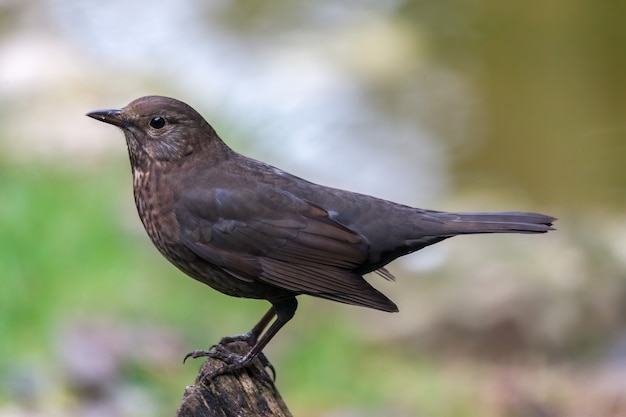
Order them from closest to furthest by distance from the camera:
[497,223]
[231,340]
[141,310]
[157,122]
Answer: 1. [497,223]
2. [231,340]
3. [157,122]
4. [141,310]

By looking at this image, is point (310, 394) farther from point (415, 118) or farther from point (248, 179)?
point (415, 118)

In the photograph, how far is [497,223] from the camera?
4.76 m

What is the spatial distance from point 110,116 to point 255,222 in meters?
0.81

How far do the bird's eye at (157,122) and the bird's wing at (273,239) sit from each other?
0.37 m

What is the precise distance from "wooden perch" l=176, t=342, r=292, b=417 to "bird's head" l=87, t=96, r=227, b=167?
3.30ft

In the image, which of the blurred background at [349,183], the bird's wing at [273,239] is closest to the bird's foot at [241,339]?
the bird's wing at [273,239]

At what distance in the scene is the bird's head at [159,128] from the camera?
4.93 m

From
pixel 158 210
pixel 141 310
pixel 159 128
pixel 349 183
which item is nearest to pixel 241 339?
pixel 158 210

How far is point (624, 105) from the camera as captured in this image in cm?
1438

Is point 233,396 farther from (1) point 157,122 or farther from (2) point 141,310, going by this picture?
(2) point 141,310

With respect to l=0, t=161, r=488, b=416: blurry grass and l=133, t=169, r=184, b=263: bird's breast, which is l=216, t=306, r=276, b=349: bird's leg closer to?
l=133, t=169, r=184, b=263: bird's breast

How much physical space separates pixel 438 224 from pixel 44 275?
13.4 feet

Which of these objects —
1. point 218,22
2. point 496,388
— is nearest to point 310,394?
point 496,388

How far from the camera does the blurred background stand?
7590 mm
